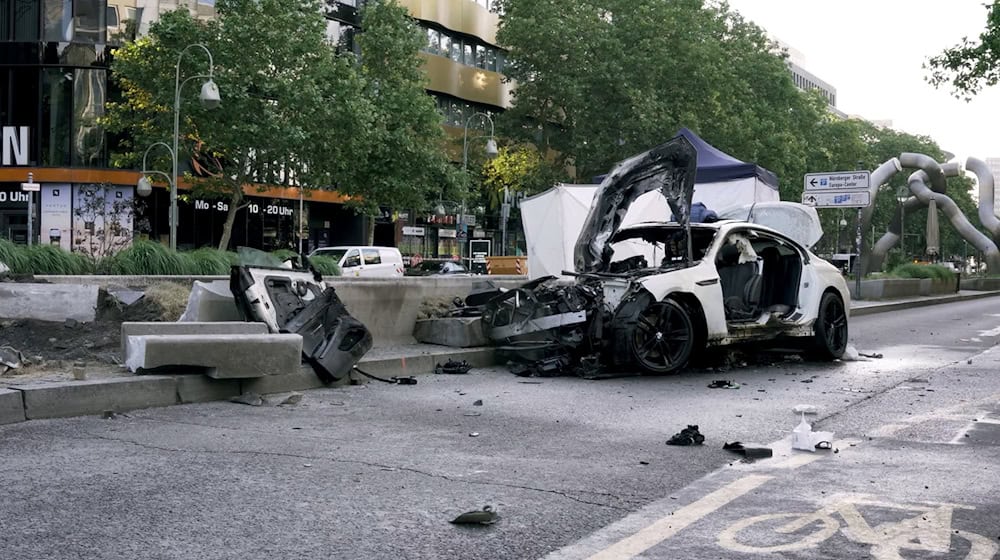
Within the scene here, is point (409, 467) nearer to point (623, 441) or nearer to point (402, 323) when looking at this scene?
point (623, 441)

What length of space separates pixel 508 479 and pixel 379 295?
7216mm

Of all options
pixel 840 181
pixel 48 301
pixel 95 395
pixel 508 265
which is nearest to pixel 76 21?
pixel 508 265

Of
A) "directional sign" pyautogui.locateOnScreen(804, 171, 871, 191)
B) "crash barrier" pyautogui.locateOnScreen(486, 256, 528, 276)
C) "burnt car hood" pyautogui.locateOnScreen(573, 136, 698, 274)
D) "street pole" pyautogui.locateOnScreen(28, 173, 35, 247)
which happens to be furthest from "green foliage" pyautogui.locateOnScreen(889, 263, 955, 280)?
"street pole" pyautogui.locateOnScreen(28, 173, 35, 247)

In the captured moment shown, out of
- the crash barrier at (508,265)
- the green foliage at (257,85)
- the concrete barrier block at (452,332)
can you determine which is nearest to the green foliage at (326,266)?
the concrete barrier block at (452,332)

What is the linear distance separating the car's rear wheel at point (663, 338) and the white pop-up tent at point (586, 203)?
7.02m

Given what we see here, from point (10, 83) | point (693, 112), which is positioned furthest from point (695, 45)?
point (10, 83)

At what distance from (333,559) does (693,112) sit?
41.4 meters

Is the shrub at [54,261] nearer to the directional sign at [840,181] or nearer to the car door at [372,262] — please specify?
the car door at [372,262]

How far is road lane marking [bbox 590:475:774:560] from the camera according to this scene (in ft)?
13.2

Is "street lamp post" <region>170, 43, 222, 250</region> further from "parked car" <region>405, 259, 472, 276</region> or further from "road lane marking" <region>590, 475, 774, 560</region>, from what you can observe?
"road lane marking" <region>590, 475, 774, 560</region>

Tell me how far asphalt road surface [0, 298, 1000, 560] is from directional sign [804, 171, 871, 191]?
18.7 meters

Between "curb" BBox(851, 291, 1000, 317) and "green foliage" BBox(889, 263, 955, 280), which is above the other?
"green foliage" BBox(889, 263, 955, 280)

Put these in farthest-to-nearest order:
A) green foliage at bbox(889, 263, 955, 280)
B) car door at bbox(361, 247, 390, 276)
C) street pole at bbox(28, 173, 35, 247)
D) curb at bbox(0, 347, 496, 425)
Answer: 1. street pole at bbox(28, 173, 35, 247)
2. green foliage at bbox(889, 263, 955, 280)
3. car door at bbox(361, 247, 390, 276)
4. curb at bbox(0, 347, 496, 425)

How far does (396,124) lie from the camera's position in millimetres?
38375
